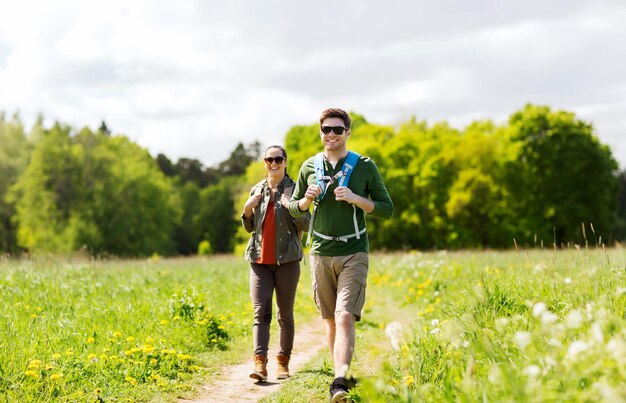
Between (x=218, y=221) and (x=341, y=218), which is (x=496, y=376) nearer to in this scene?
(x=341, y=218)

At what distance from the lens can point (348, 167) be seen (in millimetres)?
5492

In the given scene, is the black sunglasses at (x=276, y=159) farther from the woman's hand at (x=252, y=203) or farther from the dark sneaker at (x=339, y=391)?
the dark sneaker at (x=339, y=391)

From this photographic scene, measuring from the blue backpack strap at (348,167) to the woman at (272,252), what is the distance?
3.61 ft

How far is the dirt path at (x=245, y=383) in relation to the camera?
234 inches

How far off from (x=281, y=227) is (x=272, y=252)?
0.88 feet

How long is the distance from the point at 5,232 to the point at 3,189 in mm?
2998

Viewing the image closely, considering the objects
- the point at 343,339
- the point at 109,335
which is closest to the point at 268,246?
the point at 343,339

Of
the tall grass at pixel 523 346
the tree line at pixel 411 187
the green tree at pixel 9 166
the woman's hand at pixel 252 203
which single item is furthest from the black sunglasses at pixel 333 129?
the green tree at pixel 9 166

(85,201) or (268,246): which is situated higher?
(85,201)

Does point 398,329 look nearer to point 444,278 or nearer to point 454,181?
point 444,278

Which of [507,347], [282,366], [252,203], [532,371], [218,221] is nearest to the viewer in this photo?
[532,371]

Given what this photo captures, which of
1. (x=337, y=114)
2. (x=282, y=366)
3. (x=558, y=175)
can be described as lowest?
(x=282, y=366)

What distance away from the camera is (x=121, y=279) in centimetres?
1159

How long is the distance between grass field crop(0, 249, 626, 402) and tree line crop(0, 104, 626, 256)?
32151 mm
